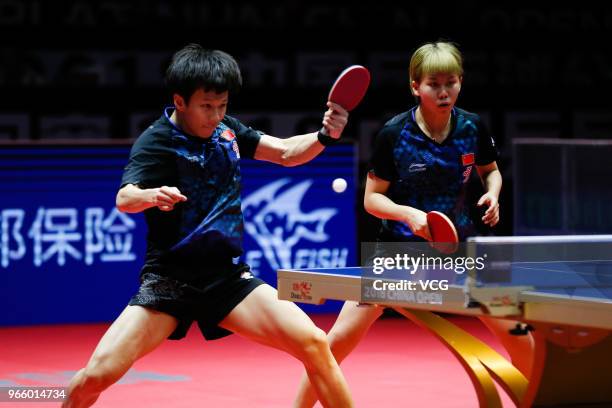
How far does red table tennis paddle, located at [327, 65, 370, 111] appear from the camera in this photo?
14.7 feet

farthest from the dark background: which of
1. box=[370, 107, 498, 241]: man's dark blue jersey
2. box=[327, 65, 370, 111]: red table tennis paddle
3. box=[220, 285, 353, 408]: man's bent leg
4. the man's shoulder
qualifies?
box=[220, 285, 353, 408]: man's bent leg

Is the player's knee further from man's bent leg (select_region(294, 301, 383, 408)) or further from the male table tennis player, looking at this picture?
man's bent leg (select_region(294, 301, 383, 408))

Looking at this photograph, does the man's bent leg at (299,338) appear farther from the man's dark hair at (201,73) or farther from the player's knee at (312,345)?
the man's dark hair at (201,73)

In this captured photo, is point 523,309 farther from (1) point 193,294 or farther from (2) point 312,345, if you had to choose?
(1) point 193,294

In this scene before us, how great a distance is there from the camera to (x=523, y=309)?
3.84 m

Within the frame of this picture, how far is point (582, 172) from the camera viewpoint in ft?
30.3

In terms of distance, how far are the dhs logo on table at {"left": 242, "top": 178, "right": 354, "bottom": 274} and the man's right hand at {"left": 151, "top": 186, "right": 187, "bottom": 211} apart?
4919mm

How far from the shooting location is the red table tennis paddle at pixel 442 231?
4105mm

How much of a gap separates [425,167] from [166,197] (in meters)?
1.21

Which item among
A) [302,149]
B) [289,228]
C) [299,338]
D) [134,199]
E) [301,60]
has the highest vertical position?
[301,60]

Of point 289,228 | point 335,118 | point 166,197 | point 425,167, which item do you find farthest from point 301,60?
point 166,197

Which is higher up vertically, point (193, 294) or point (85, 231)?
point (193, 294)

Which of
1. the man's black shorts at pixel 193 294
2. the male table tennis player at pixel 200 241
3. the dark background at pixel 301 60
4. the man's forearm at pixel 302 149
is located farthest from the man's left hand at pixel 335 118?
the dark background at pixel 301 60

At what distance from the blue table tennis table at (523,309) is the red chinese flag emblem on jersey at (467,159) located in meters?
0.46
